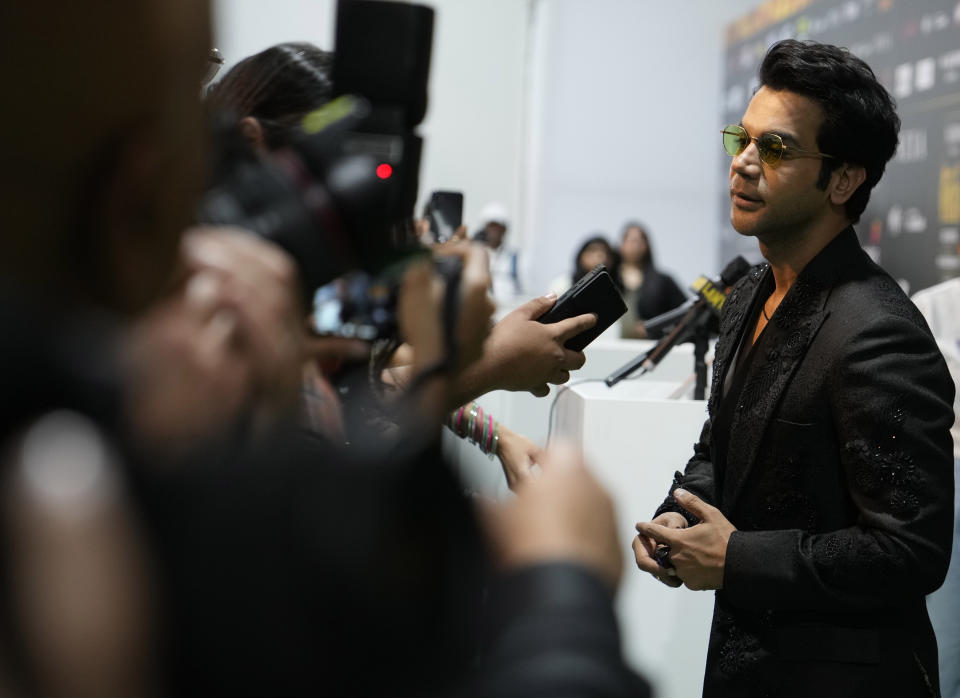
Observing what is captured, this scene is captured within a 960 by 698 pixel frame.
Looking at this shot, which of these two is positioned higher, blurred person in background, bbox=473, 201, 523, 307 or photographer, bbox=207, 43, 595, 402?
photographer, bbox=207, 43, 595, 402

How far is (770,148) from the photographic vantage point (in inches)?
60.7

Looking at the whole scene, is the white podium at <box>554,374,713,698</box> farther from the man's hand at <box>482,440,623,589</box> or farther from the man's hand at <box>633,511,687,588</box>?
the man's hand at <box>482,440,623,589</box>

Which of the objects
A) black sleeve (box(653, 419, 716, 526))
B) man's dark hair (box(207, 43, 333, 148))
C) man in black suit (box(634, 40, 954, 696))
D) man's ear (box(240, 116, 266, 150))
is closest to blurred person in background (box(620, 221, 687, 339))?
black sleeve (box(653, 419, 716, 526))

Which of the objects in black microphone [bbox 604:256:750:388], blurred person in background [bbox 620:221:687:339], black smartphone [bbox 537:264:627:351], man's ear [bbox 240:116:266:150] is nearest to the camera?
man's ear [bbox 240:116:266:150]

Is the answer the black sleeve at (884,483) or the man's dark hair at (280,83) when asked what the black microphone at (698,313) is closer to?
the black sleeve at (884,483)

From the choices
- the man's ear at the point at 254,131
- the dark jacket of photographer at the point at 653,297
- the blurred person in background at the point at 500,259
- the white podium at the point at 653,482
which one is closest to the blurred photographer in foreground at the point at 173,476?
the man's ear at the point at 254,131

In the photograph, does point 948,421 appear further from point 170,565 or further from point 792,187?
point 170,565

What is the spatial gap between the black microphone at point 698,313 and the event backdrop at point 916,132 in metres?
1.86

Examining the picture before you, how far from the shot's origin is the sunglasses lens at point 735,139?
159 centimetres

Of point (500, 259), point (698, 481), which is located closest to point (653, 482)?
point (698, 481)

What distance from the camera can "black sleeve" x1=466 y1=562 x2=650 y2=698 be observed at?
1.20 ft

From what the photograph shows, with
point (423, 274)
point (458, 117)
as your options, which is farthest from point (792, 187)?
point (458, 117)

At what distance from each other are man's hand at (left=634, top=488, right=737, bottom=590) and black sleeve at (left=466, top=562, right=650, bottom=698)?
1.07 metres

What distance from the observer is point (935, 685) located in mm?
1374
